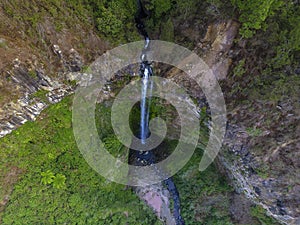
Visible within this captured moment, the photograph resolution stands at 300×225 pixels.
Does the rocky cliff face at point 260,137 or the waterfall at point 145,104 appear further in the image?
the waterfall at point 145,104

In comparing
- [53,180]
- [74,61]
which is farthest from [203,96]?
[53,180]

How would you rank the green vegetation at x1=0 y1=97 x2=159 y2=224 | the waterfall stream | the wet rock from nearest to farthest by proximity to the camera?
the wet rock < the green vegetation at x1=0 y1=97 x2=159 y2=224 < the waterfall stream

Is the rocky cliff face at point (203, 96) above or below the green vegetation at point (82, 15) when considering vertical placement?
below

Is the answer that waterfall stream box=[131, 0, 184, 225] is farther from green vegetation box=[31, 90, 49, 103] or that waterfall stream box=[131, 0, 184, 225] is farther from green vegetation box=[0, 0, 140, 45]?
green vegetation box=[31, 90, 49, 103]

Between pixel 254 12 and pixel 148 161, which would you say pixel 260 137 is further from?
pixel 148 161

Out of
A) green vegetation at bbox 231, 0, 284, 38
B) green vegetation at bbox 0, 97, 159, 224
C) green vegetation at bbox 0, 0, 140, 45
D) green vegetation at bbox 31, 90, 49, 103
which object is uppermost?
green vegetation at bbox 0, 0, 140, 45

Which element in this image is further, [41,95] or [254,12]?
[41,95]

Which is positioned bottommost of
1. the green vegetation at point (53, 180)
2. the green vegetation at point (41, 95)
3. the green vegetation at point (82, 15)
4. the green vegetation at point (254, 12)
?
the green vegetation at point (53, 180)

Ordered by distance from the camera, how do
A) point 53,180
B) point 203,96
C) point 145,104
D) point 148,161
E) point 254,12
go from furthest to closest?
point 148,161 → point 145,104 → point 53,180 → point 203,96 → point 254,12

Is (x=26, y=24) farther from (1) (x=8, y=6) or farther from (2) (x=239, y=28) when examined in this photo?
(2) (x=239, y=28)

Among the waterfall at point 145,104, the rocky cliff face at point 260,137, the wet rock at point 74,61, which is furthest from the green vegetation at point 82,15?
the rocky cliff face at point 260,137

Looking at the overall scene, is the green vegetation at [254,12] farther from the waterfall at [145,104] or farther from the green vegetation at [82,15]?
the waterfall at [145,104]

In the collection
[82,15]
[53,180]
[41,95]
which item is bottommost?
[53,180]

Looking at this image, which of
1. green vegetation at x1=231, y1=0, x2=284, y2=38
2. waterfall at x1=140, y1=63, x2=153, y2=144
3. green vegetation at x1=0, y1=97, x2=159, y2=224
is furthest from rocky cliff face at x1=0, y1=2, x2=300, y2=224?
waterfall at x1=140, y1=63, x2=153, y2=144
